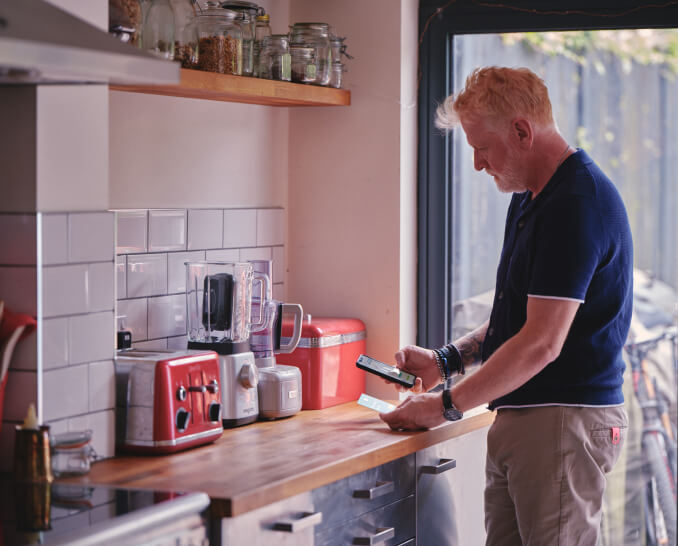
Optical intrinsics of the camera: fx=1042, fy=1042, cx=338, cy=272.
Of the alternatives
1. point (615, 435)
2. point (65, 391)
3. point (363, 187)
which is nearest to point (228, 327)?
point (65, 391)

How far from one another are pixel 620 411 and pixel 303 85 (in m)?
1.27

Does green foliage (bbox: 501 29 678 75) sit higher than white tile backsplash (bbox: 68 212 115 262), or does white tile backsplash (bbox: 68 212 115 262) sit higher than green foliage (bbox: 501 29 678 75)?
green foliage (bbox: 501 29 678 75)

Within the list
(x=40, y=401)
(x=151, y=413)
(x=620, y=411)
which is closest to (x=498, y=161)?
(x=620, y=411)

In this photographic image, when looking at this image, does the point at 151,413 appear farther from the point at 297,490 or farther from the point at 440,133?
the point at 440,133

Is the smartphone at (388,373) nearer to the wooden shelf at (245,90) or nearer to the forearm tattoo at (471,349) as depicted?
the forearm tattoo at (471,349)

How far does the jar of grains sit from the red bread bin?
0.76m

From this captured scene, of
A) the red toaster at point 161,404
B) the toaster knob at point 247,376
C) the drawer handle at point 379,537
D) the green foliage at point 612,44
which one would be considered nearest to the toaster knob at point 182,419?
the red toaster at point 161,404

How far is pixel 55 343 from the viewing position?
2.22 m

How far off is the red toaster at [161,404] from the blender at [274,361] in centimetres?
31

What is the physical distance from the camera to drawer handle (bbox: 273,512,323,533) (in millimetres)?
2135

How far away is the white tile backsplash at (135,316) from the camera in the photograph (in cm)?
269

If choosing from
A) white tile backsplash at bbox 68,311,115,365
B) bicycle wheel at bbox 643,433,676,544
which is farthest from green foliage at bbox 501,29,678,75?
white tile backsplash at bbox 68,311,115,365

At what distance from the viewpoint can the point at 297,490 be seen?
2.17 meters

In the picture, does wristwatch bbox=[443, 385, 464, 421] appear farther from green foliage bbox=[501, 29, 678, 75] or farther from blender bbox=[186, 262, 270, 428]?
green foliage bbox=[501, 29, 678, 75]
